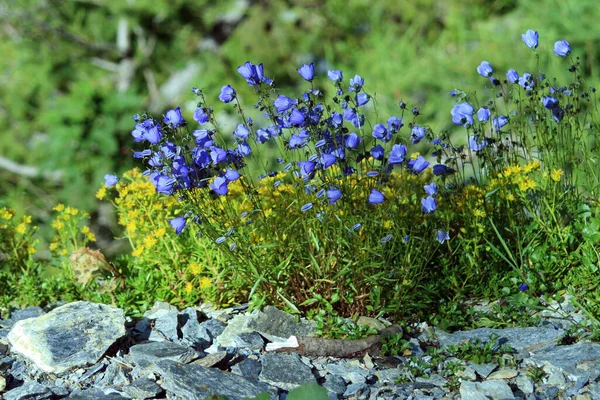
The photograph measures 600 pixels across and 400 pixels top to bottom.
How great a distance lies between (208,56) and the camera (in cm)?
855

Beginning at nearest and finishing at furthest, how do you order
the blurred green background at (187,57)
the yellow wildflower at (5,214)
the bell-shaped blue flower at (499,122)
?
the bell-shaped blue flower at (499,122) < the yellow wildflower at (5,214) < the blurred green background at (187,57)

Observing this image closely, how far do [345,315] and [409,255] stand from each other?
1.24 feet

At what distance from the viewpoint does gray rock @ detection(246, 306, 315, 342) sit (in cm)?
286

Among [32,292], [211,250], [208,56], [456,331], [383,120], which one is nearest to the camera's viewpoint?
[456,331]

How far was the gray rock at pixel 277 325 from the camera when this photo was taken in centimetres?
286

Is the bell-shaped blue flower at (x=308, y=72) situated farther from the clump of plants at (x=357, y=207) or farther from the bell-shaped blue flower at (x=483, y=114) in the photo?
the bell-shaped blue flower at (x=483, y=114)

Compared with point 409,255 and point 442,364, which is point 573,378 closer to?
point 442,364

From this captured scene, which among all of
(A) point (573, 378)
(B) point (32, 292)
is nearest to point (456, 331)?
(A) point (573, 378)

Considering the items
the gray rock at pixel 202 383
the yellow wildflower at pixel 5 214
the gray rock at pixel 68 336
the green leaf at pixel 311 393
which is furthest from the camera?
the yellow wildflower at pixel 5 214

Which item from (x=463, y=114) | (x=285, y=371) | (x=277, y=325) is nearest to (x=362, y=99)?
(x=463, y=114)

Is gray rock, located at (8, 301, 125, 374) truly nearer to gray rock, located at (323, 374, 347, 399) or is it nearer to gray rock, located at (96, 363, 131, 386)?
gray rock, located at (96, 363, 131, 386)

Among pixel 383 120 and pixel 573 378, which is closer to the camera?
pixel 573 378

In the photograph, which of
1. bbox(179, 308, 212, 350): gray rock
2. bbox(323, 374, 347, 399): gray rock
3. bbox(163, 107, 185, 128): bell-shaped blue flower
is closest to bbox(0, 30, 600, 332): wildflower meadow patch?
bbox(163, 107, 185, 128): bell-shaped blue flower

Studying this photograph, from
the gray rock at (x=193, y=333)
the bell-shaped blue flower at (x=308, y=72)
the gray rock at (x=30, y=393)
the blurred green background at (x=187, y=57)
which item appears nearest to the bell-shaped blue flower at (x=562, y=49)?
the bell-shaped blue flower at (x=308, y=72)
